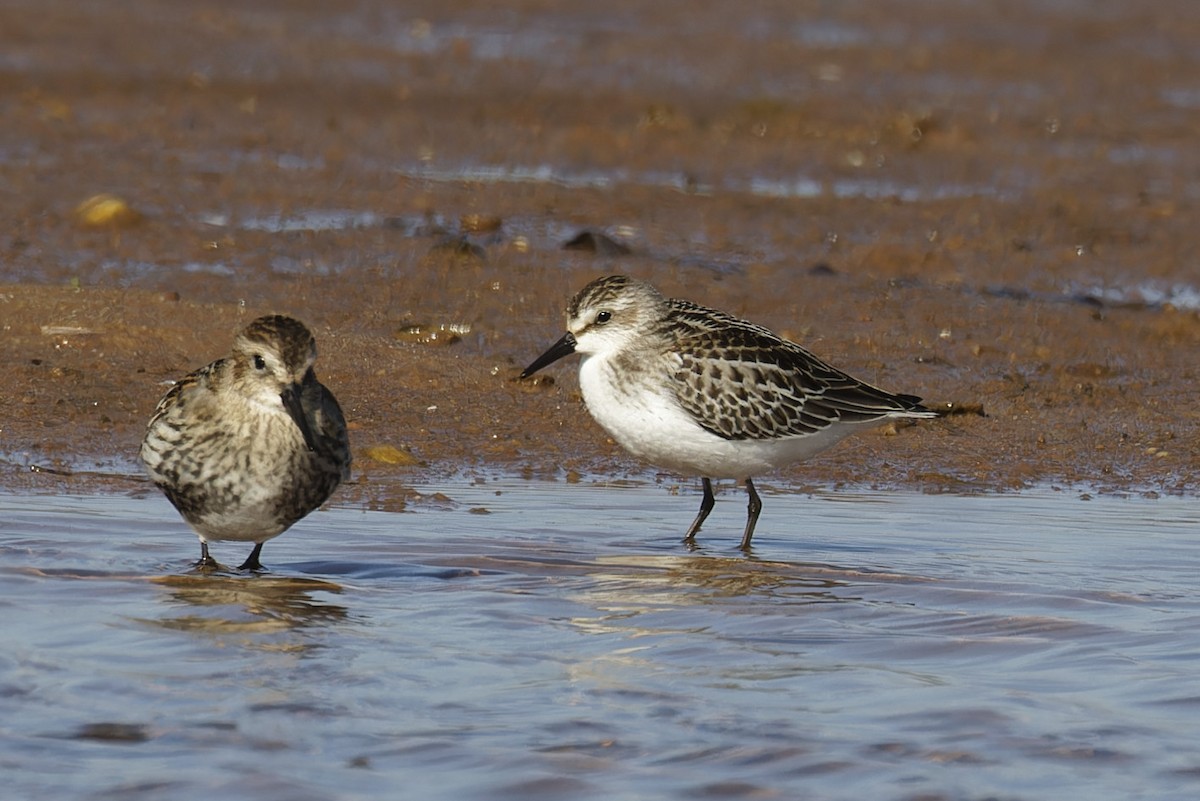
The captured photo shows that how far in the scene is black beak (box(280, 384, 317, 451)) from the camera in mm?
7848

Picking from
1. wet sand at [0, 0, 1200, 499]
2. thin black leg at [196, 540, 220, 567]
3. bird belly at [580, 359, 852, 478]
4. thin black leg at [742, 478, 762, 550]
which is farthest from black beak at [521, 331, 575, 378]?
thin black leg at [196, 540, 220, 567]

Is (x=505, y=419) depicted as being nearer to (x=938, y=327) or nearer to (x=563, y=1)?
(x=938, y=327)

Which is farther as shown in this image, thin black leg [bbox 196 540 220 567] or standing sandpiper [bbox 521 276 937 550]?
standing sandpiper [bbox 521 276 937 550]

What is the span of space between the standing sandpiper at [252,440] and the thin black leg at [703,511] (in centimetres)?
198

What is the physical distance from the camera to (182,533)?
909 cm

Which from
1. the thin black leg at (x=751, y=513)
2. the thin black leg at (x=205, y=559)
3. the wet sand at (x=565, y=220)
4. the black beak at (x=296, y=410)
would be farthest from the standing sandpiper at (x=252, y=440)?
the thin black leg at (x=751, y=513)

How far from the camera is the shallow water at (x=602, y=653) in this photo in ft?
20.6

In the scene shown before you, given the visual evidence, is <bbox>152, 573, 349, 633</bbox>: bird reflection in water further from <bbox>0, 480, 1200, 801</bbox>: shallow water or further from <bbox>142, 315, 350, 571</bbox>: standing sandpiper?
<bbox>142, 315, 350, 571</bbox>: standing sandpiper

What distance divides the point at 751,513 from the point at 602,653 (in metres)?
2.25

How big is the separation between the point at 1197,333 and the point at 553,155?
758cm

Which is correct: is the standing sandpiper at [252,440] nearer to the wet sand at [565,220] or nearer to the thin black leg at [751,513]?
the wet sand at [565,220]

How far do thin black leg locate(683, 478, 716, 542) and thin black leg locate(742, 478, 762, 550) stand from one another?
0.61 feet

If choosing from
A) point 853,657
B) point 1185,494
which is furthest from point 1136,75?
point 853,657

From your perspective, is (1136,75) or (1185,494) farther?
(1136,75)
